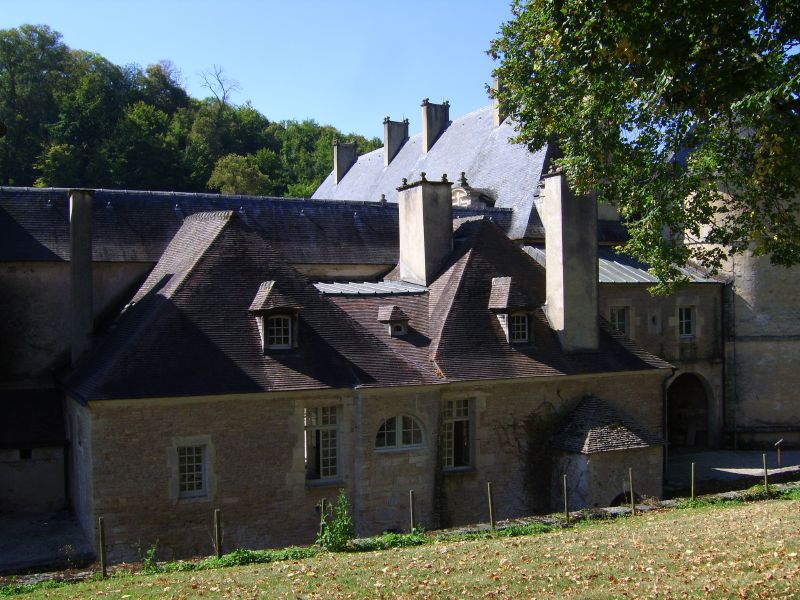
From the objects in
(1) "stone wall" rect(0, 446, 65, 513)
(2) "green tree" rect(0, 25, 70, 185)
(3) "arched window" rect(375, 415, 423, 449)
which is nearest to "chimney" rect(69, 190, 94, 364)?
(1) "stone wall" rect(0, 446, 65, 513)

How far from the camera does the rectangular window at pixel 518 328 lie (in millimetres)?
21400

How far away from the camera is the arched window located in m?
19.3

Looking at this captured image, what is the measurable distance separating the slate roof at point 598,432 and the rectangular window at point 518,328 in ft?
7.19

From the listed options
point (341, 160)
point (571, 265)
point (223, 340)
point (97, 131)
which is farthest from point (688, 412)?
point (97, 131)

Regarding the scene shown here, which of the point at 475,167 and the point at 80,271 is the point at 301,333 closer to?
the point at 80,271

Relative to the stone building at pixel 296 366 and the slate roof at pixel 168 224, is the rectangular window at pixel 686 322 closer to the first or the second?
the stone building at pixel 296 366

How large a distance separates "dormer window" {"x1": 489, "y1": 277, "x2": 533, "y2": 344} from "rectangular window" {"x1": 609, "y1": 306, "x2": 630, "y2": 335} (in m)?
6.95

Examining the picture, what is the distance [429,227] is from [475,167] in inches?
432

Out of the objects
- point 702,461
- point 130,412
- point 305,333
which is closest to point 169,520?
point 130,412

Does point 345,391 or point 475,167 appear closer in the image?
point 345,391

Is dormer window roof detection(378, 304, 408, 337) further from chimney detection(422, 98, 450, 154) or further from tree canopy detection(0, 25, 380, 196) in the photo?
tree canopy detection(0, 25, 380, 196)

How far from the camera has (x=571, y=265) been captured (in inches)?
865

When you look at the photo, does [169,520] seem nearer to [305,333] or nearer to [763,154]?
[305,333]

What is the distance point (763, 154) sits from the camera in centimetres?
1461
